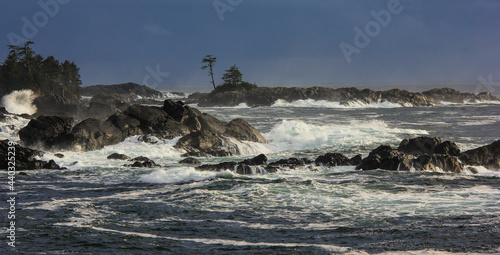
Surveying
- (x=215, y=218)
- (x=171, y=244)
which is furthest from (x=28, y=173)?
(x=171, y=244)

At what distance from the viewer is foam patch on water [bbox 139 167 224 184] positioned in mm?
19788

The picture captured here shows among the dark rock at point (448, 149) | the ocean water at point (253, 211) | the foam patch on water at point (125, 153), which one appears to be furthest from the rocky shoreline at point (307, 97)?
the ocean water at point (253, 211)

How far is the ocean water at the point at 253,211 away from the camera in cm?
1081

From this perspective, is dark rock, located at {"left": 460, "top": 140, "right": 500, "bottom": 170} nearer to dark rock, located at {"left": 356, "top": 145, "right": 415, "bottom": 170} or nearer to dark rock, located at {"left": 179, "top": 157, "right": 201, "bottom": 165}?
dark rock, located at {"left": 356, "top": 145, "right": 415, "bottom": 170}

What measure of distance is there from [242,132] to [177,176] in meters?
13.3

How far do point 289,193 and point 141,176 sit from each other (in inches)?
279

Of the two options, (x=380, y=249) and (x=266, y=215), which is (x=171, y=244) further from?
(x=380, y=249)

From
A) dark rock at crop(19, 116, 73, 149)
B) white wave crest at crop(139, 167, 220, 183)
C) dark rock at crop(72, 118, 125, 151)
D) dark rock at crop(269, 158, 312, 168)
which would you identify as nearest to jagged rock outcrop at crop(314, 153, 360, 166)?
dark rock at crop(269, 158, 312, 168)

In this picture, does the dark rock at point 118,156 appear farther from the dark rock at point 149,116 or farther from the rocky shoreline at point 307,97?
the rocky shoreline at point 307,97

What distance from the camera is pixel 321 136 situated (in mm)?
34781

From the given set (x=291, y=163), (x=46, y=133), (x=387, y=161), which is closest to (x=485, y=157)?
(x=387, y=161)

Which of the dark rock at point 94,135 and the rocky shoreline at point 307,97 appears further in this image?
the rocky shoreline at point 307,97

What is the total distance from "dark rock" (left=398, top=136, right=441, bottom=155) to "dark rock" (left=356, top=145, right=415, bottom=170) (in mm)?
2835

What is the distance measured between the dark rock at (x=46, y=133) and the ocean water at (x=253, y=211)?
11.8 feet
